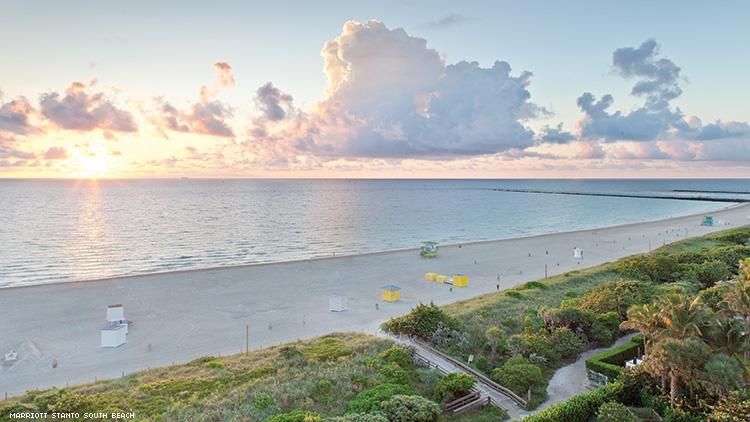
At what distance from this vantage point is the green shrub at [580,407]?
54.2 feet

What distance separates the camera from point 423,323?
26703mm

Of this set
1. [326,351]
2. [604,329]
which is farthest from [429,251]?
[326,351]

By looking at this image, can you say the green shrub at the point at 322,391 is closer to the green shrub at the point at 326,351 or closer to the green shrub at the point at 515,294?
the green shrub at the point at 326,351

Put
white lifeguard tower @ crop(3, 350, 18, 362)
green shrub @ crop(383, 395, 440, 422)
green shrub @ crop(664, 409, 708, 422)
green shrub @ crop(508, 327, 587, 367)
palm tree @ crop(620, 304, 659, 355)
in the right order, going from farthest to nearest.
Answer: white lifeguard tower @ crop(3, 350, 18, 362)
green shrub @ crop(508, 327, 587, 367)
palm tree @ crop(620, 304, 659, 355)
green shrub @ crop(383, 395, 440, 422)
green shrub @ crop(664, 409, 708, 422)

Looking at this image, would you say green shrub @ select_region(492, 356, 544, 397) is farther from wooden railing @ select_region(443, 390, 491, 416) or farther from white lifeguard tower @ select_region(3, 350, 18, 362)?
white lifeguard tower @ select_region(3, 350, 18, 362)

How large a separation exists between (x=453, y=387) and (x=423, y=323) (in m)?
7.18

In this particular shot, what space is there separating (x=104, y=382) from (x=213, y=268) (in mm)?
30139

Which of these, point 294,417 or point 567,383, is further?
point 567,383

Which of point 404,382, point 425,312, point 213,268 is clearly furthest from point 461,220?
point 404,382

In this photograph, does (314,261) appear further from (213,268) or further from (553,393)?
(553,393)

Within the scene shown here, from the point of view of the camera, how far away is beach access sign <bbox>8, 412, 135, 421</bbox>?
17.4 m

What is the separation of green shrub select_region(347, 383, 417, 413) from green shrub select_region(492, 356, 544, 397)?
4301 millimetres

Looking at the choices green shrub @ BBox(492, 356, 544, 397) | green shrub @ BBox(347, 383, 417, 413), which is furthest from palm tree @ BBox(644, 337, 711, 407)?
green shrub @ BBox(347, 383, 417, 413)

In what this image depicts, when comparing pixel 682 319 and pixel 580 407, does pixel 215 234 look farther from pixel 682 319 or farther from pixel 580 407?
pixel 682 319
